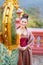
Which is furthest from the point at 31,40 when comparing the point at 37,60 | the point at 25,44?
the point at 37,60

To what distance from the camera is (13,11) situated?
4.20 feet

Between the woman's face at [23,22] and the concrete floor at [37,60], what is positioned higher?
the woman's face at [23,22]

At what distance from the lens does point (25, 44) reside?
1.35 meters

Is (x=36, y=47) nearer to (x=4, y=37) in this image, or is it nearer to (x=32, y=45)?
(x=32, y=45)

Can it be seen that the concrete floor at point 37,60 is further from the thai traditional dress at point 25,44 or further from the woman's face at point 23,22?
the woman's face at point 23,22

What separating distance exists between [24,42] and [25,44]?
1 centimetres

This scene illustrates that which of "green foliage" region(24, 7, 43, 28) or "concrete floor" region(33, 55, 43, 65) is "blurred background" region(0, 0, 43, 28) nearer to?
"green foliage" region(24, 7, 43, 28)

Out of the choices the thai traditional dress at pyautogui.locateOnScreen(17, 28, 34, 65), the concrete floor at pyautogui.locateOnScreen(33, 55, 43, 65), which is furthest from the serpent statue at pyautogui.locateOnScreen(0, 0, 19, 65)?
the concrete floor at pyautogui.locateOnScreen(33, 55, 43, 65)

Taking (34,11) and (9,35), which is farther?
(34,11)

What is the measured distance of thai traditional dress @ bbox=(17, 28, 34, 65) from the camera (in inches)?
53.0

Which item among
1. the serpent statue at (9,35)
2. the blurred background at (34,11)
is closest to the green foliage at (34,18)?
the blurred background at (34,11)

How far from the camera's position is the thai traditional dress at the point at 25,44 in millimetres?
1347

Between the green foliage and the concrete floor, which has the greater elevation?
the green foliage

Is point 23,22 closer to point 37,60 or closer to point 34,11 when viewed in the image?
point 34,11
